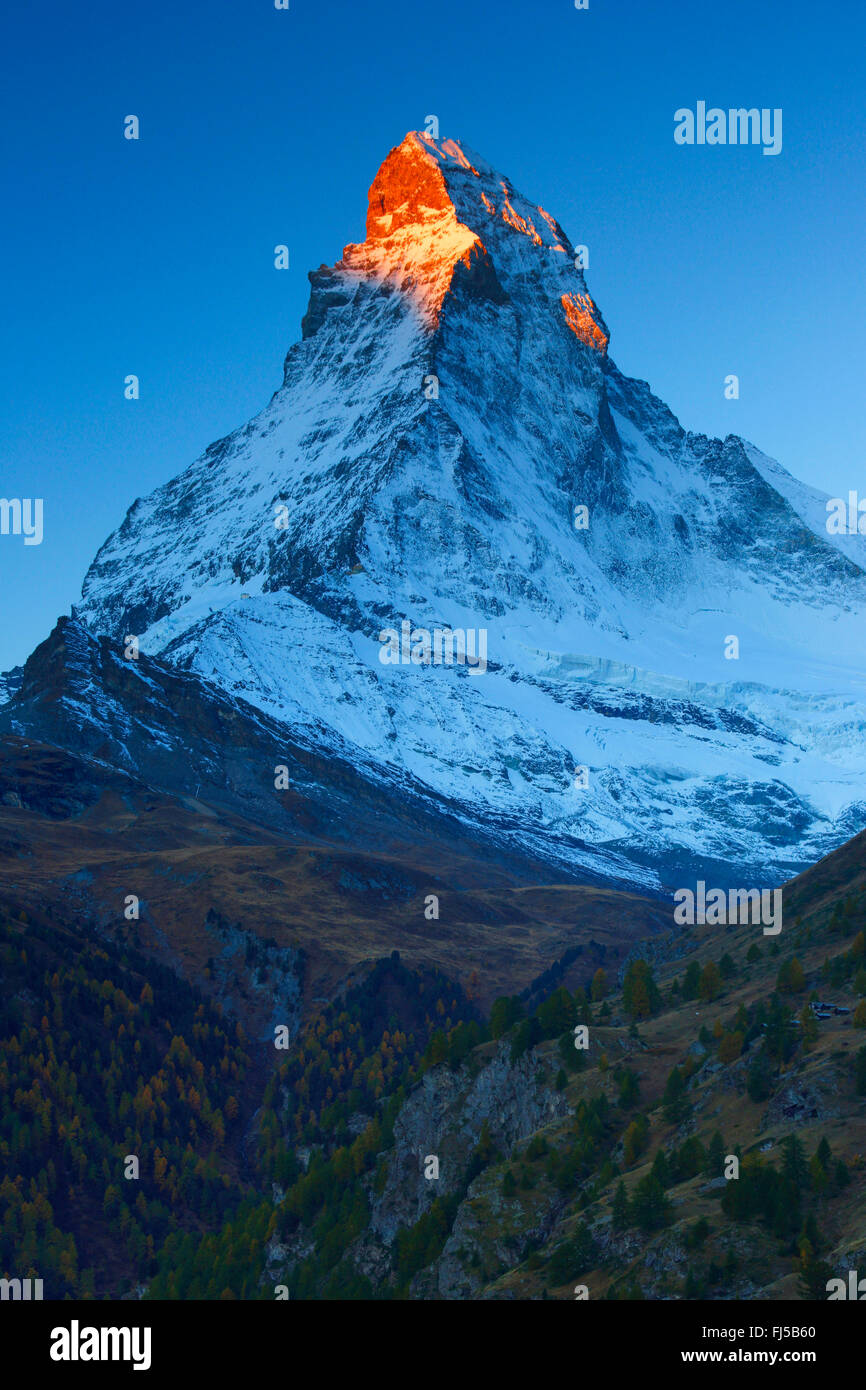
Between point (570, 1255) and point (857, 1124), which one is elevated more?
point (857, 1124)

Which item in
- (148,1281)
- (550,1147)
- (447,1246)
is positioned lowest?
(148,1281)

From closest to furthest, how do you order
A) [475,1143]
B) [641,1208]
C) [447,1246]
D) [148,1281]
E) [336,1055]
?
[641,1208], [447,1246], [475,1143], [148,1281], [336,1055]

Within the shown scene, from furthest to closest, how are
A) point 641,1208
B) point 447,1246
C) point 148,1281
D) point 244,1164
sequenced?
point 244,1164 → point 148,1281 → point 447,1246 → point 641,1208
